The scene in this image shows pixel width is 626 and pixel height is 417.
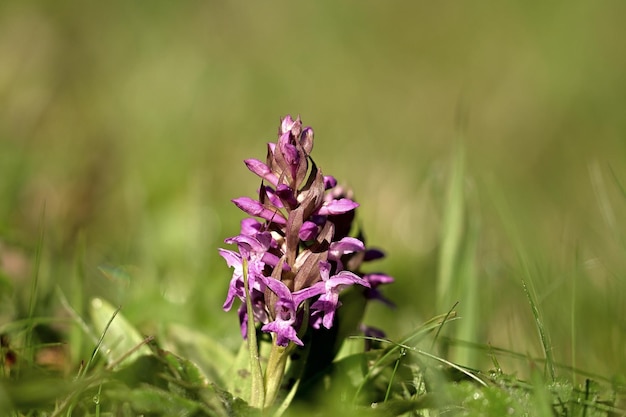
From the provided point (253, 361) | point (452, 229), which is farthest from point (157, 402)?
point (452, 229)

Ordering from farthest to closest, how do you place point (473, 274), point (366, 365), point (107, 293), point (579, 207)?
point (579, 207) < point (107, 293) < point (473, 274) < point (366, 365)

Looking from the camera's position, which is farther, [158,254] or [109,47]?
[109,47]

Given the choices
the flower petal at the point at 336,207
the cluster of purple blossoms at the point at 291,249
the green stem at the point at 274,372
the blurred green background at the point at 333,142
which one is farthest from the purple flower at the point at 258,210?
the blurred green background at the point at 333,142

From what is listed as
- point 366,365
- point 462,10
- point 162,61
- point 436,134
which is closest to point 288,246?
point 366,365

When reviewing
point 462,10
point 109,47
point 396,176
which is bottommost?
point 396,176

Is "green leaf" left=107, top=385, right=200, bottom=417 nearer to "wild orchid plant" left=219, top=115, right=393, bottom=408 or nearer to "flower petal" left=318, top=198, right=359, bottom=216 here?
"wild orchid plant" left=219, top=115, right=393, bottom=408

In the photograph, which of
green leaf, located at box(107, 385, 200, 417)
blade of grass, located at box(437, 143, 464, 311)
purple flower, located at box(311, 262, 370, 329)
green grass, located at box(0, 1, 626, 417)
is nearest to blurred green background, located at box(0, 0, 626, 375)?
green grass, located at box(0, 1, 626, 417)

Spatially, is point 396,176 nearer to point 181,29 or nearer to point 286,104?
point 286,104
